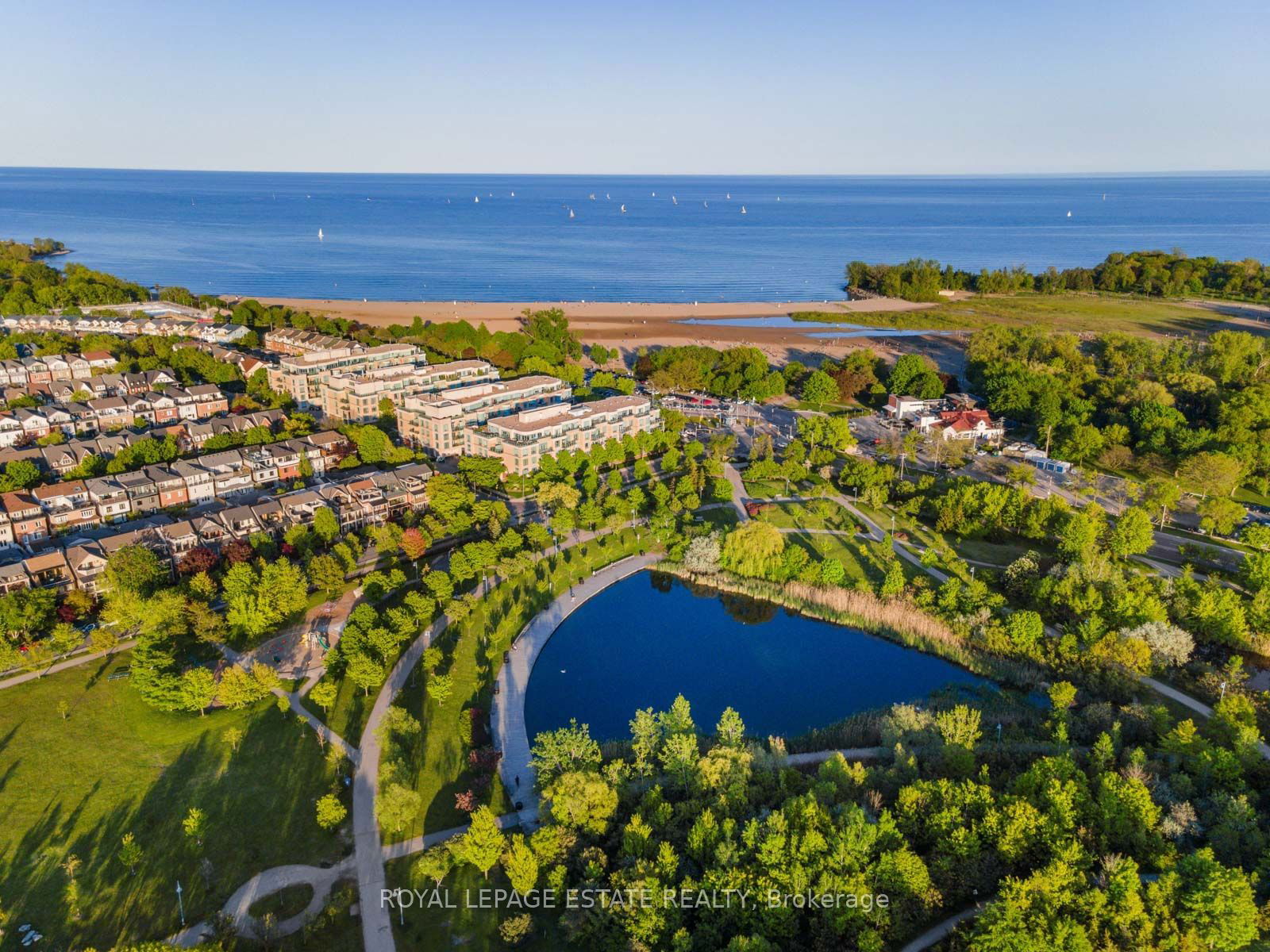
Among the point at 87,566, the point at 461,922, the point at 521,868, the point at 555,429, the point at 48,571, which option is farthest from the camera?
the point at 555,429

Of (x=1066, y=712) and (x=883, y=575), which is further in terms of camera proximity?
(x=883, y=575)

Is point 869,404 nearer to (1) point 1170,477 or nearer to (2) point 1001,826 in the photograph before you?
(1) point 1170,477

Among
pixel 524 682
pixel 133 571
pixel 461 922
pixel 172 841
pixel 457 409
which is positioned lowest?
pixel 461 922

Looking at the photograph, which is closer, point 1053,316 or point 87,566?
point 87,566

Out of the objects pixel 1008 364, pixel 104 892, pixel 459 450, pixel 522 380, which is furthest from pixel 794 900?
pixel 1008 364

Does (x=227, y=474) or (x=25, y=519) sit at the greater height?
(x=227, y=474)

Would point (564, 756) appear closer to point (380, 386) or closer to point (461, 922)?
point (461, 922)

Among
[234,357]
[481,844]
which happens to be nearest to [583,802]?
[481,844]
